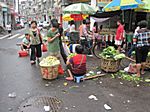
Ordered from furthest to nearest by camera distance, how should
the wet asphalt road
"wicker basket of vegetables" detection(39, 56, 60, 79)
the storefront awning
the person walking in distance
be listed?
the storefront awning < the person walking in distance < "wicker basket of vegetables" detection(39, 56, 60, 79) < the wet asphalt road

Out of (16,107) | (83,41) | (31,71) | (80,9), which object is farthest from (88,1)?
(16,107)

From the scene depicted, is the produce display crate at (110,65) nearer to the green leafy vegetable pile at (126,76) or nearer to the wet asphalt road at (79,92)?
the green leafy vegetable pile at (126,76)

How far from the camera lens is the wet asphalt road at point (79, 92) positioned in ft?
15.7

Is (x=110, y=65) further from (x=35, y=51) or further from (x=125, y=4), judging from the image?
→ (x=125, y=4)

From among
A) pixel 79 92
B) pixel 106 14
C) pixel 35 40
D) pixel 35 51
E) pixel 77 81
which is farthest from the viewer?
pixel 106 14

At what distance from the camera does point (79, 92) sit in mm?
5664

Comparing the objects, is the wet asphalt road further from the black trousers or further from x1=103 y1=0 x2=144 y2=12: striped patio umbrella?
x1=103 y1=0 x2=144 y2=12: striped patio umbrella

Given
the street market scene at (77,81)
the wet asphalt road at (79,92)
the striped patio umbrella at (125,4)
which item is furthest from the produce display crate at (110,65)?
the striped patio umbrella at (125,4)

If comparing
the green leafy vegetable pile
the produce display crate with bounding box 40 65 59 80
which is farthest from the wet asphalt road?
the green leafy vegetable pile

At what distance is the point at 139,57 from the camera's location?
675cm

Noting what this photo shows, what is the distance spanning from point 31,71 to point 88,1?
15982mm

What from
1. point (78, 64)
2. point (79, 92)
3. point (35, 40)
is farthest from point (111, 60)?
point (35, 40)

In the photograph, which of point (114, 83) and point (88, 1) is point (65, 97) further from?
point (88, 1)

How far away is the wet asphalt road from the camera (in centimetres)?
479
